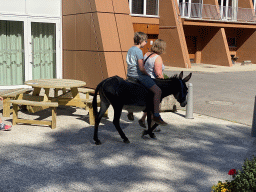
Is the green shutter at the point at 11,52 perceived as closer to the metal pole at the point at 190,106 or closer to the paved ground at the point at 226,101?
the paved ground at the point at 226,101

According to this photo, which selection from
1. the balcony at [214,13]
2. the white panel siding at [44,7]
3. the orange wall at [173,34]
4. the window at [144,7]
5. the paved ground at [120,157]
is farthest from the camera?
the balcony at [214,13]

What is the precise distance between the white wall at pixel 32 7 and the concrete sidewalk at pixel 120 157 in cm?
573

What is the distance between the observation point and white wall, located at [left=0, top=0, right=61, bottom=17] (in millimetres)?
11686

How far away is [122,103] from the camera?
624 cm

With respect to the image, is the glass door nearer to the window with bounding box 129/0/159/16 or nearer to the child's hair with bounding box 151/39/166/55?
the child's hair with bounding box 151/39/166/55

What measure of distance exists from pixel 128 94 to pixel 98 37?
5.11 metres

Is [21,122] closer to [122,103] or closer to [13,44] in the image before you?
[122,103]

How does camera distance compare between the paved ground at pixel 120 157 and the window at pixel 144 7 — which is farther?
the window at pixel 144 7

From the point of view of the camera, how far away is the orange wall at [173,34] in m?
26.2

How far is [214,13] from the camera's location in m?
29.4

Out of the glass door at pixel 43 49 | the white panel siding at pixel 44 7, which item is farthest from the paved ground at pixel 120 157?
the white panel siding at pixel 44 7

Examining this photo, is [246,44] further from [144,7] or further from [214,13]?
[144,7]

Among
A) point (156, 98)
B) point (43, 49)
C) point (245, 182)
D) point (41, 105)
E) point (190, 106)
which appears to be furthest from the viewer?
point (43, 49)

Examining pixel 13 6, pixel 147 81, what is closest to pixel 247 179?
pixel 147 81
